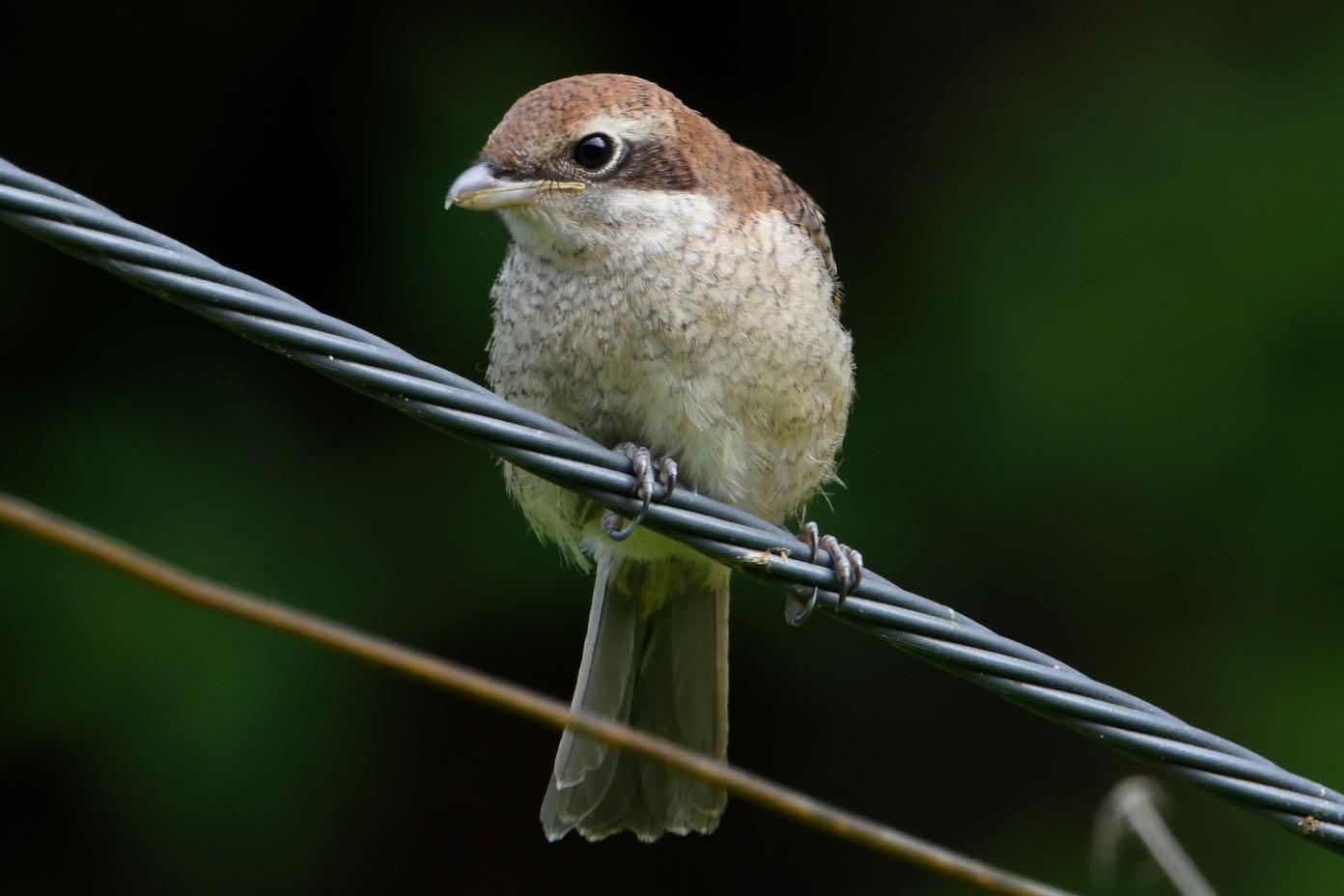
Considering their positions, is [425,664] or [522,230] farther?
[522,230]

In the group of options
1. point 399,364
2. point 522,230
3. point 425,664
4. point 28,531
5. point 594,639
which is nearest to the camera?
point 28,531

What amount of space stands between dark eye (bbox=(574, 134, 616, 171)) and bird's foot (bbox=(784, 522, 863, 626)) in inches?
30.9

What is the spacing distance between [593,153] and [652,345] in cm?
43

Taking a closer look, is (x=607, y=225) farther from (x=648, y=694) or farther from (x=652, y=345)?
(x=648, y=694)

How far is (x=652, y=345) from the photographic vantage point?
109 inches

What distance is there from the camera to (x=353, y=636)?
4.27 feet

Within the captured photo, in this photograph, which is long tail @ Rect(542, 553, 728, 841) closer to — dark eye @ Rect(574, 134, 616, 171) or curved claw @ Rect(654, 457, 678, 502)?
curved claw @ Rect(654, 457, 678, 502)

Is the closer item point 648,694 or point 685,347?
point 685,347

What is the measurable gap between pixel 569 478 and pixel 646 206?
3.28 feet

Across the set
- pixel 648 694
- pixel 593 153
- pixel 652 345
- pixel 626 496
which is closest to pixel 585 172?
pixel 593 153

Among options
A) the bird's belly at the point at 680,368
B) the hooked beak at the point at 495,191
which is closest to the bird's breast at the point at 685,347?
the bird's belly at the point at 680,368

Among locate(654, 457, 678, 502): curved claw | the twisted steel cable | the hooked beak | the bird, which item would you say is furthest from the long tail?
the twisted steel cable

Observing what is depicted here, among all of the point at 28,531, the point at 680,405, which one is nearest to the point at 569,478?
the point at 680,405

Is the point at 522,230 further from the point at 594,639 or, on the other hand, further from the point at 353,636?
the point at 353,636
